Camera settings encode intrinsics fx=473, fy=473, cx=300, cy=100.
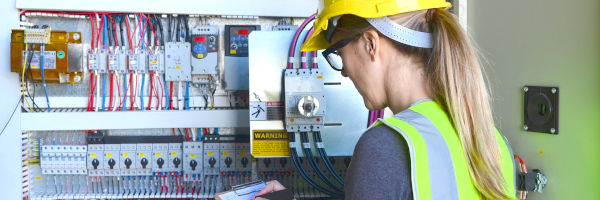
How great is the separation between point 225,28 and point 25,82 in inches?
42.7

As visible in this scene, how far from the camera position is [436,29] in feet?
2.95

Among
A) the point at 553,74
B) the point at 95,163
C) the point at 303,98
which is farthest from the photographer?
the point at 95,163

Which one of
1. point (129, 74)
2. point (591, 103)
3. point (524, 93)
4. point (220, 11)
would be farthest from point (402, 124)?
point (129, 74)

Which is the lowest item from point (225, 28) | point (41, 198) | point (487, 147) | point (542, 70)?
point (41, 198)

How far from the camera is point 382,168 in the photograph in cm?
73

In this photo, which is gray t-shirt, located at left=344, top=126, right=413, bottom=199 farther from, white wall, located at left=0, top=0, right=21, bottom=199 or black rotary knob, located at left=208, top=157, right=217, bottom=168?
white wall, located at left=0, top=0, right=21, bottom=199


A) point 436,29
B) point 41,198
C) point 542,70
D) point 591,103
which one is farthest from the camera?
point 41,198

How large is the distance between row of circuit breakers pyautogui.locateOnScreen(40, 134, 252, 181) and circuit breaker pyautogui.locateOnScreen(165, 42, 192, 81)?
35 centimetres

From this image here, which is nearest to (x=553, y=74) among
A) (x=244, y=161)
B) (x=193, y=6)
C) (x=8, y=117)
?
(x=244, y=161)

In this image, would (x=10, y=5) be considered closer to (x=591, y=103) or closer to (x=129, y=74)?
(x=129, y=74)

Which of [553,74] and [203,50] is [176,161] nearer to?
[203,50]

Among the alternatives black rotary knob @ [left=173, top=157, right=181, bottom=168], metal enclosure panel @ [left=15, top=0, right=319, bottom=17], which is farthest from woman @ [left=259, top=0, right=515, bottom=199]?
black rotary knob @ [left=173, top=157, right=181, bottom=168]

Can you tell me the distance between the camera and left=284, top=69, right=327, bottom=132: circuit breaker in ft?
6.70

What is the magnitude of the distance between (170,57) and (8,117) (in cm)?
87
